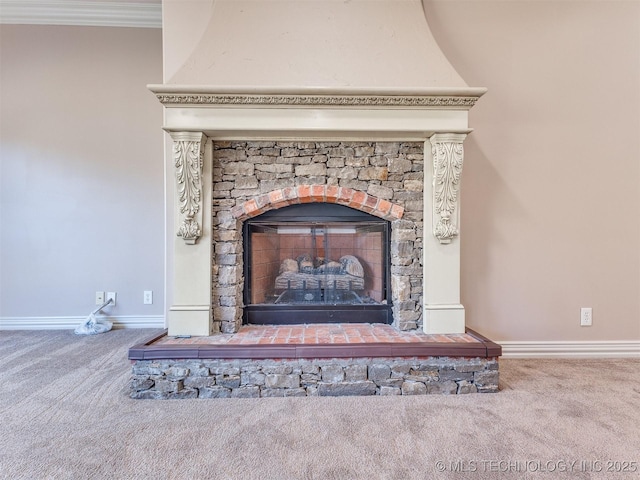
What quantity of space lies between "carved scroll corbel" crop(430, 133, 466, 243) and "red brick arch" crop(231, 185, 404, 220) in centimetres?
24

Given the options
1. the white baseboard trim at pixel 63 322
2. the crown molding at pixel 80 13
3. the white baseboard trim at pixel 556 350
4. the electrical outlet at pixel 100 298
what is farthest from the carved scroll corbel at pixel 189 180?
the white baseboard trim at pixel 556 350

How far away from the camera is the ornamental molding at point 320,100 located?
5.82 ft

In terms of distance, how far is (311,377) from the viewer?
1.70m

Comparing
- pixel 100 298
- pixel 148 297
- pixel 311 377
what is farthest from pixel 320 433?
pixel 100 298

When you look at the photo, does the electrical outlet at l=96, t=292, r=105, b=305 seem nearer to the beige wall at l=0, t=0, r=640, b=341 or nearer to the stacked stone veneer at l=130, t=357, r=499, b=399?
the stacked stone veneer at l=130, t=357, r=499, b=399

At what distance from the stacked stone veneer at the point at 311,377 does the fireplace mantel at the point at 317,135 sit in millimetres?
281

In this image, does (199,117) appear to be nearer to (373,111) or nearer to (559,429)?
(373,111)

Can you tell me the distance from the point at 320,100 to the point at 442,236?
1.14 metres

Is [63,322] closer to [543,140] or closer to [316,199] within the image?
[316,199]

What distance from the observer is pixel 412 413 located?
1.53 metres

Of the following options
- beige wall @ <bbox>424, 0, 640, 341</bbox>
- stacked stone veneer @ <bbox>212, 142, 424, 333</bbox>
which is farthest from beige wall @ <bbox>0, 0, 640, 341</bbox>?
stacked stone veneer @ <bbox>212, 142, 424, 333</bbox>

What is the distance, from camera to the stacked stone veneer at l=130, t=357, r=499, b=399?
65.2 inches

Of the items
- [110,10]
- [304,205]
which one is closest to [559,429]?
[304,205]

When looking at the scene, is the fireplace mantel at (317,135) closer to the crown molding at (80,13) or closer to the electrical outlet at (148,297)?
the electrical outlet at (148,297)
